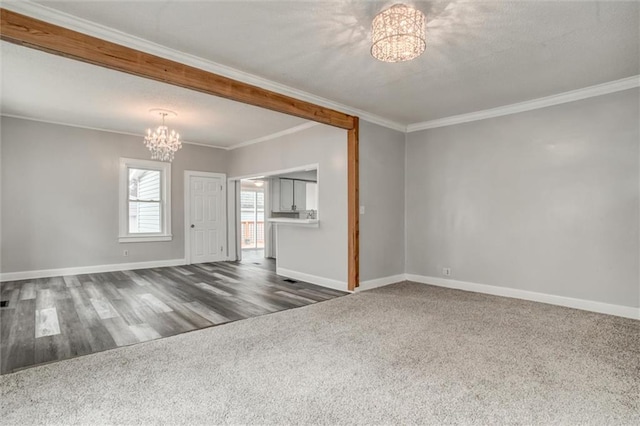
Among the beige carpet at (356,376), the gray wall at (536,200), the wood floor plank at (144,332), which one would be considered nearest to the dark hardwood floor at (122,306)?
the wood floor plank at (144,332)

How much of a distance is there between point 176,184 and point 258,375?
580 cm

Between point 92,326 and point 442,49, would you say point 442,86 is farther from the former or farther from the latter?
point 92,326

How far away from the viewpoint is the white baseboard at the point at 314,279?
498cm

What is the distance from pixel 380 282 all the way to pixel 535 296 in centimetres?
208

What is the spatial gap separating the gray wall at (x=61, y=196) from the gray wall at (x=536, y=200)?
18.4ft

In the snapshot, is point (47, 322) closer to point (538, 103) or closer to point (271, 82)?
point (271, 82)

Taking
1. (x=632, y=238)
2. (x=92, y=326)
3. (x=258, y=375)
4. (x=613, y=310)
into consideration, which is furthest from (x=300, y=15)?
(x=613, y=310)

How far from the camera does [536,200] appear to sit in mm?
4359

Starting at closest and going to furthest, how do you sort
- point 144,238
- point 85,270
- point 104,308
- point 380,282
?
point 104,308, point 380,282, point 85,270, point 144,238

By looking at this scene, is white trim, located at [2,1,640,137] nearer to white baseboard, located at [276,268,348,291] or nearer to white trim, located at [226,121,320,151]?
white trim, located at [226,121,320,151]

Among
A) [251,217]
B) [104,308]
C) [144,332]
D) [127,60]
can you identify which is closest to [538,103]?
[127,60]

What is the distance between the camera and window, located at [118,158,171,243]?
653cm

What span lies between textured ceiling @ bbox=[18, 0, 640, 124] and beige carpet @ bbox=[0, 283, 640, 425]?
2.66m

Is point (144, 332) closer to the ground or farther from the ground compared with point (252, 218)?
closer to the ground
